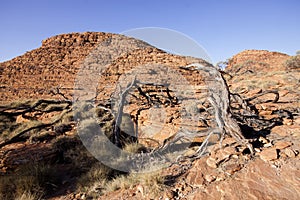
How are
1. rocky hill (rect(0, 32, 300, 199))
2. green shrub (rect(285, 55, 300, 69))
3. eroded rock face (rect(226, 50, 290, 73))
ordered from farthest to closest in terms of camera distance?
eroded rock face (rect(226, 50, 290, 73))
green shrub (rect(285, 55, 300, 69))
rocky hill (rect(0, 32, 300, 199))

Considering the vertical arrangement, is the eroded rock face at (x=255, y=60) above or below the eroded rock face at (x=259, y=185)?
above

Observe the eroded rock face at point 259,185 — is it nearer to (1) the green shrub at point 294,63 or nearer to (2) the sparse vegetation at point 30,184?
(2) the sparse vegetation at point 30,184

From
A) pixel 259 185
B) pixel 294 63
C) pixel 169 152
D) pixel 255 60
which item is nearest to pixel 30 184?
pixel 169 152

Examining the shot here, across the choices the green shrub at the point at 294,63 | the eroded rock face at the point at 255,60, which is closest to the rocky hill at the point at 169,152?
the green shrub at the point at 294,63

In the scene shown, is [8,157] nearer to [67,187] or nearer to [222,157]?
[67,187]

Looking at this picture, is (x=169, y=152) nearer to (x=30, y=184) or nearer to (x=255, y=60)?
(x=30, y=184)

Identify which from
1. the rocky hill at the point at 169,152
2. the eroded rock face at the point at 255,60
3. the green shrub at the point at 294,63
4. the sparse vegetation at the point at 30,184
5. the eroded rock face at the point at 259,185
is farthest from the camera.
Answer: the eroded rock face at the point at 255,60

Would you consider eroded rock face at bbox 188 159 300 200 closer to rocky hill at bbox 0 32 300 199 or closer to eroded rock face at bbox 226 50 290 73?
rocky hill at bbox 0 32 300 199

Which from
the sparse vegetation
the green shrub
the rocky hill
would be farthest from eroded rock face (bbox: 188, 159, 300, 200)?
the green shrub

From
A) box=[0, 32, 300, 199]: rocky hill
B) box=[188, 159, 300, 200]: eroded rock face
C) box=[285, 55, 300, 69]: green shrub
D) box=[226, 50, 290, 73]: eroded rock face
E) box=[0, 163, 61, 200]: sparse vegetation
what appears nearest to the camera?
box=[188, 159, 300, 200]: eroded rock face

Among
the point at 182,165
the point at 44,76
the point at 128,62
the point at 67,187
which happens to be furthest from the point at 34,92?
the point at 182,165

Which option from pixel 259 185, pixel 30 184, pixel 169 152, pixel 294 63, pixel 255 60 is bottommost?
pixel 30 184

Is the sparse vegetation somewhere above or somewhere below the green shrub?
below

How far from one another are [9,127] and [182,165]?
23.2 ft
